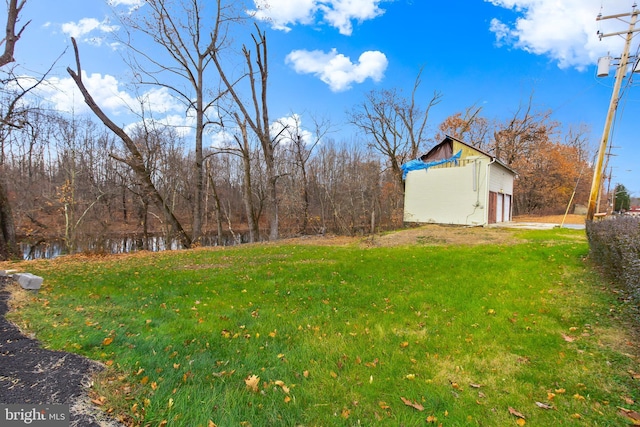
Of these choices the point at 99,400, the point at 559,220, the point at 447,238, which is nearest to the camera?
the point at 99,400

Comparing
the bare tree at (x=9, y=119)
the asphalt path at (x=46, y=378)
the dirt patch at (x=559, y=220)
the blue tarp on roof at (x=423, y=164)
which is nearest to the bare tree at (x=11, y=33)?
the bare tree at (x=9, y=119)

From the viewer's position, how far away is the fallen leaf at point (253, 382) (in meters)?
2.50

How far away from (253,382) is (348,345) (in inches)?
48.2

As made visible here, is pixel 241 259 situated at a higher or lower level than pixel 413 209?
lower

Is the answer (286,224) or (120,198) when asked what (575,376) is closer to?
(286,224)

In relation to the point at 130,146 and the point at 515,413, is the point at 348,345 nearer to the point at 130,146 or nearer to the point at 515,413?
the point at 515,413

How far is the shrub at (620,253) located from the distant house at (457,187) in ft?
27.9

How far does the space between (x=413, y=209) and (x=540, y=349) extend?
15.4m

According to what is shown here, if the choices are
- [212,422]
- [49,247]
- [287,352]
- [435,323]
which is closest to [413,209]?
[435,323]

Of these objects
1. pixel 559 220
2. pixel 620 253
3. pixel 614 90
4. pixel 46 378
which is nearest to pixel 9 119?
pixel 46 378

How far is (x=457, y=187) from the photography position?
16.3 meters

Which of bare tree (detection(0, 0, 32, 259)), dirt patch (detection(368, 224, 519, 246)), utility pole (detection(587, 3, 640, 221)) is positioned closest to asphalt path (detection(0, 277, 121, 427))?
bare tree (detection(0, 0, 32, 259))

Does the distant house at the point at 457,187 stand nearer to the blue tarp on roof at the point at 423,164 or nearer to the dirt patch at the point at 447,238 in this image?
the blue tarp on roof at the point at 423,164

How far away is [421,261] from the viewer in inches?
310
